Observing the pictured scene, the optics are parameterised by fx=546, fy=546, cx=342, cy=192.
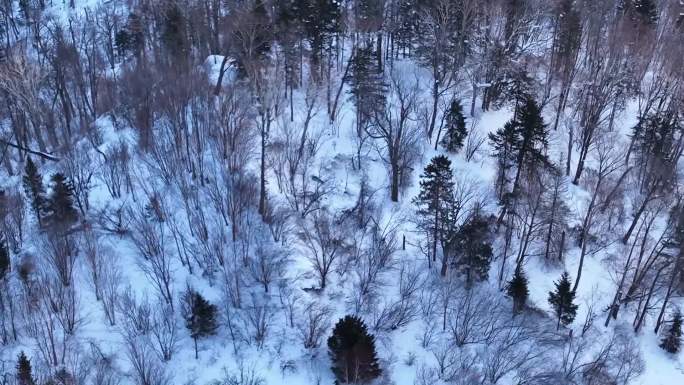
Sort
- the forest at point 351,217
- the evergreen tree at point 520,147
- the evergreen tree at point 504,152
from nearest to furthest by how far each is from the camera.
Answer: the forest at point 351,217
the evergreen tree at point 520,147
the evergreen tree at point 504,152

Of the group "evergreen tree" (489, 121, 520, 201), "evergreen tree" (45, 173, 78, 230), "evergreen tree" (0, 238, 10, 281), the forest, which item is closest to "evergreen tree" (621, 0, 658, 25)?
the forest

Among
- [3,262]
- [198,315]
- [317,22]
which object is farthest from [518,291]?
[3,262]

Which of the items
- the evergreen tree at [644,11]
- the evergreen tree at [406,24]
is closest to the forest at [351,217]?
the evergreen tree at [406,24]

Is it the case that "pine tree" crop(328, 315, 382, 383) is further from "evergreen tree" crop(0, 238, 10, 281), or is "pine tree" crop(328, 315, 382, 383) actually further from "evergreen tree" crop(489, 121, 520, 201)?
"evergreen tree" crop(0, 238, 10, 281)

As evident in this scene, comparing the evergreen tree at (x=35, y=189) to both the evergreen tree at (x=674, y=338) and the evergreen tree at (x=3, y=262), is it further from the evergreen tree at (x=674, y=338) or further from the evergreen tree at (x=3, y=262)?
the evergreen tree at (x=674, y=338)

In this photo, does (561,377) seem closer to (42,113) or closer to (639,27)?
(639,27)
